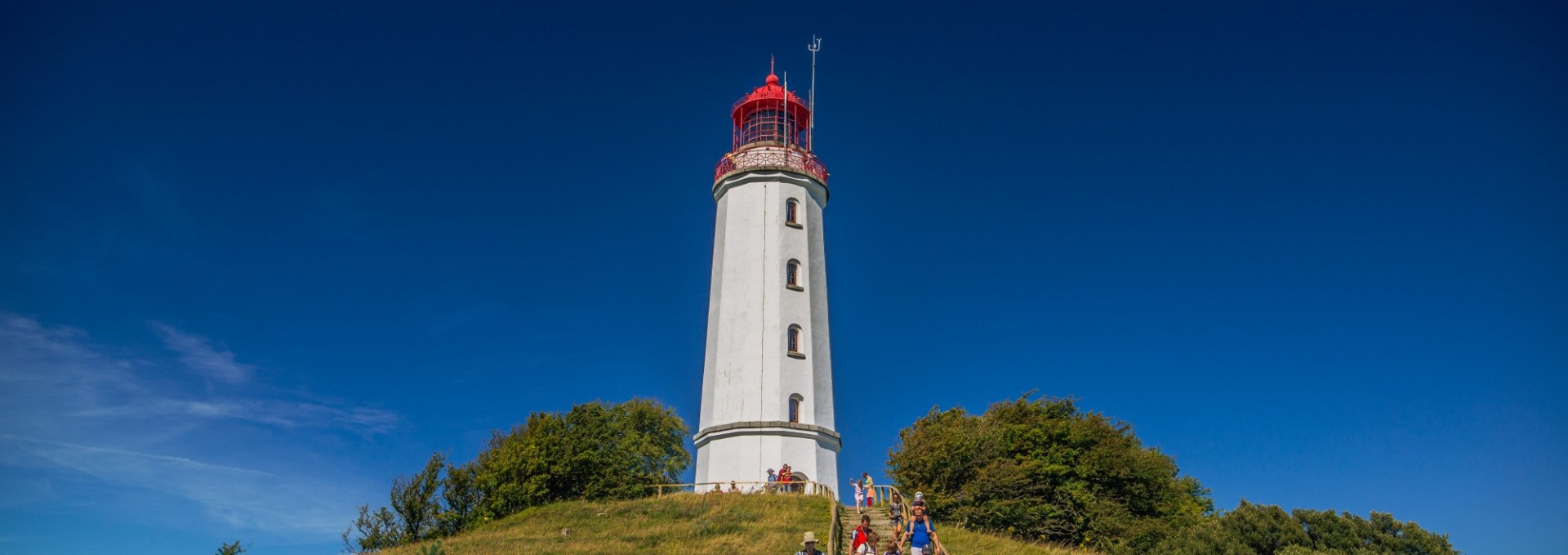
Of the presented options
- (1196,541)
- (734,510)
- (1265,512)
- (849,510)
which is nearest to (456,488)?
(734,510)

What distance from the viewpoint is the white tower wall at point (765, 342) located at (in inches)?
1382

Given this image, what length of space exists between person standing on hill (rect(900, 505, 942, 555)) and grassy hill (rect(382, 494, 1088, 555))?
16.9ft

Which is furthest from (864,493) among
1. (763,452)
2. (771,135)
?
(771,135)

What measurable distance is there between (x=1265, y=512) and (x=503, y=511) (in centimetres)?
2236

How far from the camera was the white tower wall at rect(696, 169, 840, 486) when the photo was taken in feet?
115

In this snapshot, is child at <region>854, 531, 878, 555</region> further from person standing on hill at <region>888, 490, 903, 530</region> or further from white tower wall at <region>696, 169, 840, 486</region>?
white tower wall at <region>696, 169, 840, 486</region>

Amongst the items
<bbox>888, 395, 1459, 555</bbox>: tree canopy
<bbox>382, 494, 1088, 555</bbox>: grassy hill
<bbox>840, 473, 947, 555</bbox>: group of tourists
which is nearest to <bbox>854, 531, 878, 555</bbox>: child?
<bbox>840, 473, 947, 555</bbox>: group of tourists

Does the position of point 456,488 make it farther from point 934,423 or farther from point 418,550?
point 934,423

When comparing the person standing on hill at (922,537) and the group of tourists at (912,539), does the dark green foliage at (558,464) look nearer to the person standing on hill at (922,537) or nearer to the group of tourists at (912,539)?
the group of tourists at (912,539)

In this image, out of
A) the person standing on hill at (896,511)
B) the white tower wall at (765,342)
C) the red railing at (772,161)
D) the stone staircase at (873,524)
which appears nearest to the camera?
the stone staircase at (873,524)

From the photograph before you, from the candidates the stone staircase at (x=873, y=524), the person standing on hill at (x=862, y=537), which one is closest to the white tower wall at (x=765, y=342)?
the stone staircase at (x=873, y=524)

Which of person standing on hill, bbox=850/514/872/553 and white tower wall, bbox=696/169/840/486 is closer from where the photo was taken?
person standing on hill, bbox=850/514/872/553

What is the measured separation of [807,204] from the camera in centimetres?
4012

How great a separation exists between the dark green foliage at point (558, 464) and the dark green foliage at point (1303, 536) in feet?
55.6
